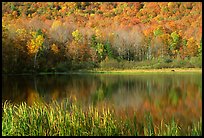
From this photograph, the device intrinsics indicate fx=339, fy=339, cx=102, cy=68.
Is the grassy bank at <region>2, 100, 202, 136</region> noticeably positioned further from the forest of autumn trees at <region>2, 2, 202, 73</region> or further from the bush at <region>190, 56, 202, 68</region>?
the bush at <region>190, 56, 202, 68</region>

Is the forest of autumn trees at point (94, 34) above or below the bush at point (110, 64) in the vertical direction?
above

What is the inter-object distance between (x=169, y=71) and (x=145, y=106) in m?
23.8

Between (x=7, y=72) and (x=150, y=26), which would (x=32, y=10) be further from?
(x=7, y=72)

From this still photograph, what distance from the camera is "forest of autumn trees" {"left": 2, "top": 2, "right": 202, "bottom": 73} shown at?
3600 centimetres

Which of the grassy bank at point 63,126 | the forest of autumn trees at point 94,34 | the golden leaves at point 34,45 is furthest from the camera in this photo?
the forest of autumn trees at point 94,34

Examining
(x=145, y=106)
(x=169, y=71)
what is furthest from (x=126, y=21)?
(x=145, y=106)

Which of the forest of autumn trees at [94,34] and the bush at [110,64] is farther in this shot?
the bush at [110,64]

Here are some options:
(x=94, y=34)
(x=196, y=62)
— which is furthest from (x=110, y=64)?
(x=94, y=34)

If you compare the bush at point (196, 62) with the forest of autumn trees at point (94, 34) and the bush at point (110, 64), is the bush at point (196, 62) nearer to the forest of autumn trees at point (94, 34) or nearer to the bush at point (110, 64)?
the forest of autumn trees at point (94, 34)

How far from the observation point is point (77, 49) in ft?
136

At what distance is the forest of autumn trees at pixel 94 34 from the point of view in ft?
118

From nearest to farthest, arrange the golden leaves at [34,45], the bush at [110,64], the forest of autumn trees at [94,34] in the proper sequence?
1. the golden leaves at [34,45]
2. the forest of autumn trees at [94,34]
3. the bush at [110,64]

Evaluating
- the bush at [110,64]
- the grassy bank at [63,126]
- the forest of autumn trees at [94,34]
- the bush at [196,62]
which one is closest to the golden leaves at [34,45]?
the forest of autumn trees at [94,34]

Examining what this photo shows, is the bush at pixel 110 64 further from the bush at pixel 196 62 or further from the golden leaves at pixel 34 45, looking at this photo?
the bush at pixel 196 62
